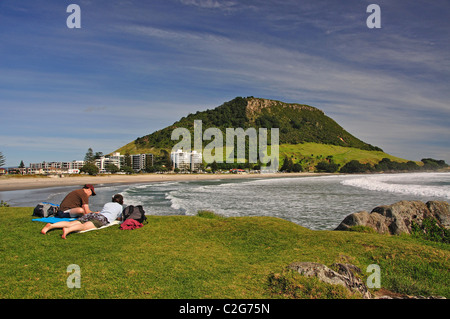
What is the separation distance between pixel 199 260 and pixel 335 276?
10.1 feet

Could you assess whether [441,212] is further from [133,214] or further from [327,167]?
[327,167]

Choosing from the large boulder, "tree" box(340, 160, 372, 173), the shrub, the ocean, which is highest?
the large boulder

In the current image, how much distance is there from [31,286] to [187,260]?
10.1ft

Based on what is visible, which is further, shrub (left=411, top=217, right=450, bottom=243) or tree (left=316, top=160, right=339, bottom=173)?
tree (left=316, top=160, right=339, bottom=173)

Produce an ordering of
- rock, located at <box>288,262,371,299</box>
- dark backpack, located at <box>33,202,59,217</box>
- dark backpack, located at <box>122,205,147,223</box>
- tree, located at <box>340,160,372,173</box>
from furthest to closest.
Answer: tree, located at <box>340,160,372,173</box>, dark backpack, located at <box>33,202,59,217</box>, dark backpack, located at <box>122,205,147,223</box>, rock, located at <box>288,262,371,299</box>

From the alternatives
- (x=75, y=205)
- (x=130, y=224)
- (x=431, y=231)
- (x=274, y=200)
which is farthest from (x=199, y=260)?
(x=274, y=200)

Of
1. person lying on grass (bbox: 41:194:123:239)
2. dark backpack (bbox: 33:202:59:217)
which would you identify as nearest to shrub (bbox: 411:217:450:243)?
person lying on grass (bbox: 41:194:123:239)

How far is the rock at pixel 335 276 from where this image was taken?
5375mm

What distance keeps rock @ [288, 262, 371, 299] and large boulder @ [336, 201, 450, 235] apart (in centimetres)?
659

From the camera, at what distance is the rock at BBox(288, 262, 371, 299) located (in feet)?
17.6

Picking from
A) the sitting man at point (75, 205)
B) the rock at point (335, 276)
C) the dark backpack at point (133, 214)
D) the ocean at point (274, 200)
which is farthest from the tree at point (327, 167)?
the rock at point (335, 276)

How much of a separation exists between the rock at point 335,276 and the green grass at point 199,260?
303 mm

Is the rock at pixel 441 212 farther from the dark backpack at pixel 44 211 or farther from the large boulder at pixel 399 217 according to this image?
the dark backpack at pixel 44 211

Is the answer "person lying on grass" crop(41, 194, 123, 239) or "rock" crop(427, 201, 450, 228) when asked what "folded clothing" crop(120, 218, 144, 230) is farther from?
"rock" crop(427, 201, 450, 228)
